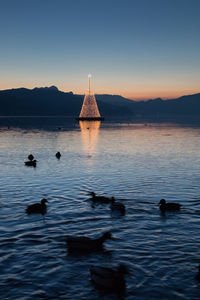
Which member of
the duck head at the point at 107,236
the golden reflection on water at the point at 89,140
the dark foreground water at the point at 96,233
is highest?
the golden reflection on water at the point at 89,140

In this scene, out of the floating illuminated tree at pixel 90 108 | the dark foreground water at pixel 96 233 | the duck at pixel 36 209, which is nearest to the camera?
the dark foreground water at pixel 96 233

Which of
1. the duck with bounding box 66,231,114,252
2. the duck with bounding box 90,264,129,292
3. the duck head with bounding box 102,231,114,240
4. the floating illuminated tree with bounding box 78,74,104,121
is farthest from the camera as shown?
the floating illuminated tree with bounding box 78,74,104,121

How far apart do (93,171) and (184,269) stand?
23.3 metres

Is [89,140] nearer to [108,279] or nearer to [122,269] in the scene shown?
[122,269]

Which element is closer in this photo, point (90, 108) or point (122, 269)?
point (122, 269)

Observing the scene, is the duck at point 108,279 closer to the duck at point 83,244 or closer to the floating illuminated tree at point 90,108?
the duck at point 83,244

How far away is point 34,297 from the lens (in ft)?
37.7

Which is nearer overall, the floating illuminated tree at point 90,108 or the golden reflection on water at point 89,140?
the golden reflection on water at point 89,140

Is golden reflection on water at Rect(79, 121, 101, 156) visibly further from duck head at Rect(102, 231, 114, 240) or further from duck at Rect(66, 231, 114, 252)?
duck at Rect(66, 231, 114, 252)

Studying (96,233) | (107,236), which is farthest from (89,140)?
(107,236)

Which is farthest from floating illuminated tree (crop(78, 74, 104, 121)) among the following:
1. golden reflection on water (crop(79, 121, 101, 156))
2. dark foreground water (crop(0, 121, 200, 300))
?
dark foreground water (crop(0, 121, 200, 300))

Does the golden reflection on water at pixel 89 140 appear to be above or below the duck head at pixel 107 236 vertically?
above

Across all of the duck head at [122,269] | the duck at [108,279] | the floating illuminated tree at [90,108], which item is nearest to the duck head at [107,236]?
the duck head at [122,269]

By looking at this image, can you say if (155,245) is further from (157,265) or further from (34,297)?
(34,297)
